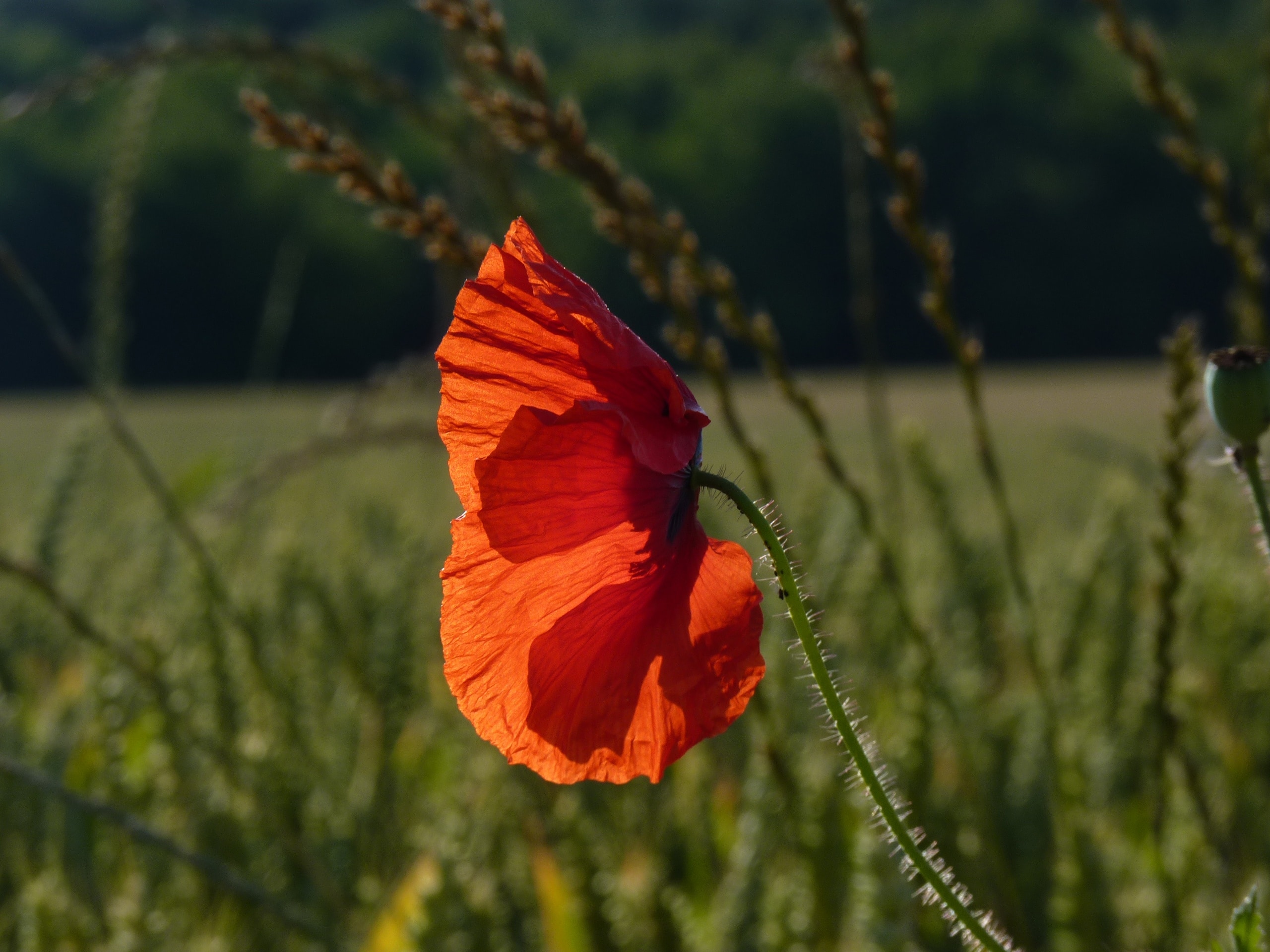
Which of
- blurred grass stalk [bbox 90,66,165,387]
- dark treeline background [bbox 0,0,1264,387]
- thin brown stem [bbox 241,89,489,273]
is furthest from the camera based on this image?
dark treeline background [bbox 0,0,1264,387]

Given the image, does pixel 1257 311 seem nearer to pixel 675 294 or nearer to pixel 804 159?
pixel 675 294

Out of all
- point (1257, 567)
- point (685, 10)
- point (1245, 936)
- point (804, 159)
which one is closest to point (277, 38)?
point (1245, 936)

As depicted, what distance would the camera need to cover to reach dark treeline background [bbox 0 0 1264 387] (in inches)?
472

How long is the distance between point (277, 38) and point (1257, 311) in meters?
0.40

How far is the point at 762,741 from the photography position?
1.45ft

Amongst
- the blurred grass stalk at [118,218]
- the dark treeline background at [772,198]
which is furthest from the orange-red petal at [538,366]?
the dark treeline background at [772,198]

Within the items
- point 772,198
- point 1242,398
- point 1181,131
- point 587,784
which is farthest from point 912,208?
point 772,198

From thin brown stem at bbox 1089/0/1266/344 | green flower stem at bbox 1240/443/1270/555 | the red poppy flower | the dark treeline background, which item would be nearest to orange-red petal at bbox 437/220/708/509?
the red poppy flower

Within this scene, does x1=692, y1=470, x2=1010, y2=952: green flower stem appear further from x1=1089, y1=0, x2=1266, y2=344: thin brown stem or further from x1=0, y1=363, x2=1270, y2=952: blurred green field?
x1=1089, y1=0, x2=1266, y2=344: thin brown stem

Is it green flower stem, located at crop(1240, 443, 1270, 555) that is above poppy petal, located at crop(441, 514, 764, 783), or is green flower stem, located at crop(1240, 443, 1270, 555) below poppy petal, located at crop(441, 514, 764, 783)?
above

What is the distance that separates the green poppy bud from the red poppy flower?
0.09m

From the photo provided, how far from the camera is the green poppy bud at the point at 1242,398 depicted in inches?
9.3

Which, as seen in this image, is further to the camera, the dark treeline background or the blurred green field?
the dark treeline background

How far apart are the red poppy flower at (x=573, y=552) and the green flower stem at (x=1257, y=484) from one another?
3.7 inches
